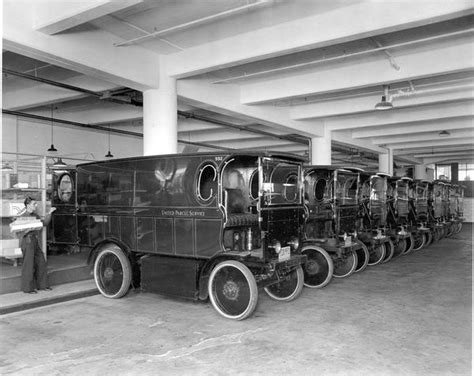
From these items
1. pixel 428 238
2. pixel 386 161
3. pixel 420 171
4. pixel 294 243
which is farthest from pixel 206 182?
pixel 420 171

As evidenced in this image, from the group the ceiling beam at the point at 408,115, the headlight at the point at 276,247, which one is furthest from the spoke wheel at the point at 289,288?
the ceiling beam at the point at 408,115

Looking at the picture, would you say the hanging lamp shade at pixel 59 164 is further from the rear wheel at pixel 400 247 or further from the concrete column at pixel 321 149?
the rear wheel at pixel 400 247

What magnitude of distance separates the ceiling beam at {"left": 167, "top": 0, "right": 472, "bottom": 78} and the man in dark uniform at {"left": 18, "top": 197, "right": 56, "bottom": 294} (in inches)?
158

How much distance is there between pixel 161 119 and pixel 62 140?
8877 millimetres

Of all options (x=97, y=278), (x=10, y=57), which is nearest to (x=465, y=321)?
(x=97, y=278)

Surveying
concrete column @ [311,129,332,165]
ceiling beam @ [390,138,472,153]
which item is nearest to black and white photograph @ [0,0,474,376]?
concrete column @ [311,129,332,165]

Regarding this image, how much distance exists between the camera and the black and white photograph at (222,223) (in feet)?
15.8

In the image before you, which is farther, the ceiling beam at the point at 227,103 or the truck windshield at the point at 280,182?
the ceiling beam at the point at 227,103

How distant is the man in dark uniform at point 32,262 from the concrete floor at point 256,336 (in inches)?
27.8

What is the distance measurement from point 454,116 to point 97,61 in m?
10.4

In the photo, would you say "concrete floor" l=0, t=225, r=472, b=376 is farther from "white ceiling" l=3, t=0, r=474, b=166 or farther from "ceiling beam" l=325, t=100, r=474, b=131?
"ceiling beam" l=325, t=100, r=474, b=131

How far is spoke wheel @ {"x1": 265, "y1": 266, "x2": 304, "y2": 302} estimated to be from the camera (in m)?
6.77

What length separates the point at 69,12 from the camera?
598 cm

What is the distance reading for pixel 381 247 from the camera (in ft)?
34.1
